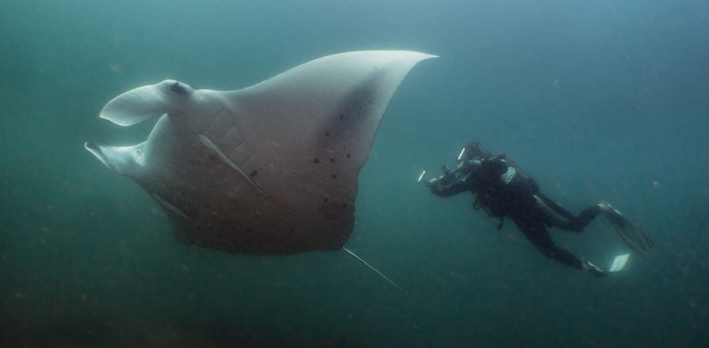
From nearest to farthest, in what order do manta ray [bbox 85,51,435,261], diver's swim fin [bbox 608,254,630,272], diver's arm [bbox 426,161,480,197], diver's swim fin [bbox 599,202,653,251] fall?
manta ray [bbox 85,51,435,261]
diver's arm [bbox 426,161,480,197]
diver's swim fin [bbox 599,202,653,251]
diver's swim fin [bbox 608,254,630,272]

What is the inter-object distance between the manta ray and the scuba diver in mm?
3656

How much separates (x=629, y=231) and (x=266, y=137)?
24.7 feet

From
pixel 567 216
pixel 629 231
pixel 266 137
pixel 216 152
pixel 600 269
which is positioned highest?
pixel 629 231

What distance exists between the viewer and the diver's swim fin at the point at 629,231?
6.32 metres

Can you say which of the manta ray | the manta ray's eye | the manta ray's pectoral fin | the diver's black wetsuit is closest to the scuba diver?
the diver's black wetsuit

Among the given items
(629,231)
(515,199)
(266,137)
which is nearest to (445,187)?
(515,199)

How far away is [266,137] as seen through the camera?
2.32m

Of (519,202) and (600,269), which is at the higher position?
(519,202)

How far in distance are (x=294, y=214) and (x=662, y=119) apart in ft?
93.5

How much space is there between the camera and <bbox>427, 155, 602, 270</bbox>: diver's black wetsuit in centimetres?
565

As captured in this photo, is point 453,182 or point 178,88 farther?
point 453,182

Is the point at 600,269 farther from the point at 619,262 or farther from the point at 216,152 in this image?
the point at 216,152

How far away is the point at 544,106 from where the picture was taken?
70.2 feet

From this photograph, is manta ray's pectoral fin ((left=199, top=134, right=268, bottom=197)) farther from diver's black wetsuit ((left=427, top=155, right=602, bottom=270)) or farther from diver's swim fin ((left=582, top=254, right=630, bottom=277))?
diver's swim fin ((left=582, top=254, right=630, bottom=277))
